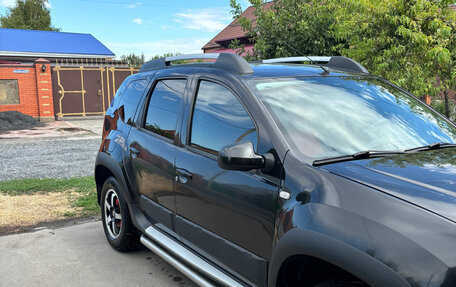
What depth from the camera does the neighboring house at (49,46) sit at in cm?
3011

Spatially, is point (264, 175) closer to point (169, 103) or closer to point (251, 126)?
point (251, 126)

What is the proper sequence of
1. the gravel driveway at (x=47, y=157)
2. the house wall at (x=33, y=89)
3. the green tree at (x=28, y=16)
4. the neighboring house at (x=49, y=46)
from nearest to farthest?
1. the gravel driveway at (x=47, y=157)
2. the house wall at (x=33, y=89)
3. the neighboring house at (x=49, y=46)
4. the green tree at (x=28, y=16)

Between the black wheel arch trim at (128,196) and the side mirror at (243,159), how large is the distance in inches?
64.8

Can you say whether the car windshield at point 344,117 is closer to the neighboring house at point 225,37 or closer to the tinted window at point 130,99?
the tinted window at point 130,99

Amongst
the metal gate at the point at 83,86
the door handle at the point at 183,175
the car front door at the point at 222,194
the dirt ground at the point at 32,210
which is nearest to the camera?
the car front door at the point at 222,194

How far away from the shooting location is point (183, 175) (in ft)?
10.1

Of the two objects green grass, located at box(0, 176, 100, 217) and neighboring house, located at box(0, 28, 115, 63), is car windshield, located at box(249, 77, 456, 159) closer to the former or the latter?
green grass, located at box(0, 176, 100, 217)

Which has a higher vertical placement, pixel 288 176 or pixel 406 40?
pixel 406 40

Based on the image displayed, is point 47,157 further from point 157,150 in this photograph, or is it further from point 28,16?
point 28,16

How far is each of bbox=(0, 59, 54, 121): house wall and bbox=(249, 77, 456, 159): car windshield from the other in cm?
2117

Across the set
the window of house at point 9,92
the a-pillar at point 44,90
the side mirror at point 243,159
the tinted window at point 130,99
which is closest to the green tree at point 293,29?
the tinted window at point 130,99

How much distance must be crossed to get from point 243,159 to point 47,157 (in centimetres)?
977

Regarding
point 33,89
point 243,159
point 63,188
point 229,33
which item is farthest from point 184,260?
point 229,33

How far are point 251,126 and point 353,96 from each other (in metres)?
0.80
